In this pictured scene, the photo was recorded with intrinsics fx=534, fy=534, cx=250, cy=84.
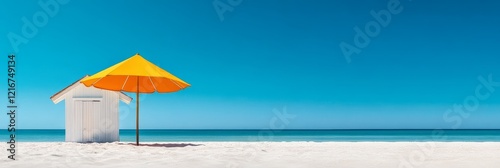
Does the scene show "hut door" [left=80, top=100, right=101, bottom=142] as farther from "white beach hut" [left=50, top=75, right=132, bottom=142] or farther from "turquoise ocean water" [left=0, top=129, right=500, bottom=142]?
"turquoise ocean water" [left=0, top=129, right=500, bottom=142]

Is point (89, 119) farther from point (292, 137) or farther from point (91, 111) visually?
point (292, 137)

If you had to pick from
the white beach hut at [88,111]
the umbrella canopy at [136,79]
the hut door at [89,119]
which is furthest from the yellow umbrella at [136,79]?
the hut door at [89,119]

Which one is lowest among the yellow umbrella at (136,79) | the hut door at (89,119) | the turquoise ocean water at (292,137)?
the turquoise ocean water at (292,137)

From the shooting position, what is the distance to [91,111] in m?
11.9

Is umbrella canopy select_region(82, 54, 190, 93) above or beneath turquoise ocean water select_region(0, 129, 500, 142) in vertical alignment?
above

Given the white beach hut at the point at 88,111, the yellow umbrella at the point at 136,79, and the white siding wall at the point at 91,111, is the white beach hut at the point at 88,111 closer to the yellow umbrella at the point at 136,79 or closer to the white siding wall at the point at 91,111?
the white siding wall at the point at 91,111

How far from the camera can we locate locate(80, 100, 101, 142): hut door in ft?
39.2

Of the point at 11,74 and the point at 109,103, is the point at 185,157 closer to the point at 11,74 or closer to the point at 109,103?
the point at 11,74

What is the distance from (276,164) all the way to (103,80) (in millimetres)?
5254

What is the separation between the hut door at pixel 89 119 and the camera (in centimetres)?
1195

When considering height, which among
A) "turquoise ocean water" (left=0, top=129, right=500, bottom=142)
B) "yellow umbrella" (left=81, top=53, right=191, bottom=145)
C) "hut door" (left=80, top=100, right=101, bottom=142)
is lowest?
"turquoise ocean water" (left=0, top=129, right=500, bottom=142)

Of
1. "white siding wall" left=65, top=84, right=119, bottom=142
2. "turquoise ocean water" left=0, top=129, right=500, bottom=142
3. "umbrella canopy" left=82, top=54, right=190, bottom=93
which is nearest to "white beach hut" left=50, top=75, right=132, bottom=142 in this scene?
"white siding wall" left=65, top=84, right=119, bottom=142

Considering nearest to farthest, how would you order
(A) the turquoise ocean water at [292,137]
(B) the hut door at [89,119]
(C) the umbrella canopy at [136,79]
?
(C) the umbrella canopy at [136,79], (B) the hut door at [89,119], (A) the turquoise ocean water at [292,137]

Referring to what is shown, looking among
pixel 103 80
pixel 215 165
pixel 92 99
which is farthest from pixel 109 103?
pixel 215 165
